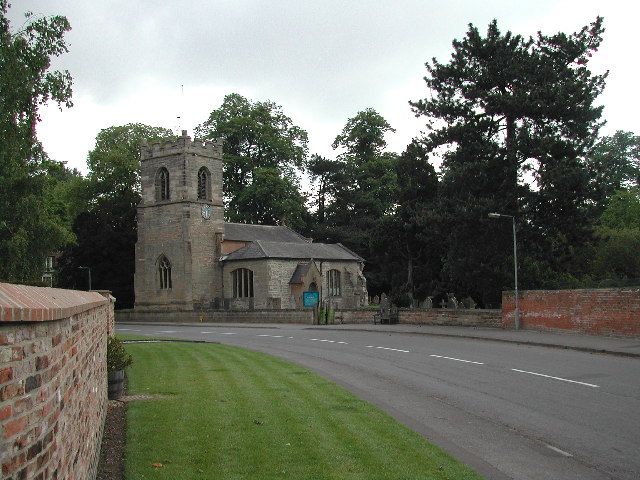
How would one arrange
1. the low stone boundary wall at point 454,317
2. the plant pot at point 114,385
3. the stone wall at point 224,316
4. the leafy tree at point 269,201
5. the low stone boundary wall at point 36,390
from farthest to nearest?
1. the leafy tree at point 269,201
2. the stone wall at point 224,316
3. the low stone boundary wall at point 454,317
4. the plant pot at point 114,385
5. the low stone boundary wall at point 36,390

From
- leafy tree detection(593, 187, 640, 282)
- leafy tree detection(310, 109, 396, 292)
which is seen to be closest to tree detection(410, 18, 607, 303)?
leafy tree detection(593, 187, 640, 282)

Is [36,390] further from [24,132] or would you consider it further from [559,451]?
[24,132]

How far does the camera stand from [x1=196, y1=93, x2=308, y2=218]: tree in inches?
3128

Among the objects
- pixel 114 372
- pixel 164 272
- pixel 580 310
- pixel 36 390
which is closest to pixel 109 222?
pixel 164 272

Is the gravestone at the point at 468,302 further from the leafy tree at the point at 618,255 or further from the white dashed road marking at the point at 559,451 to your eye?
the white dashed road marking at the point at 559,451

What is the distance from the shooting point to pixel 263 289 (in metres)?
62.1

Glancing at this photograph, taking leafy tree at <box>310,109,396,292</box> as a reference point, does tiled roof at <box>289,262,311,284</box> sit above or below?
below

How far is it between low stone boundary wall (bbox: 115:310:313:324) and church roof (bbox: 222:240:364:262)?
812 centimetres

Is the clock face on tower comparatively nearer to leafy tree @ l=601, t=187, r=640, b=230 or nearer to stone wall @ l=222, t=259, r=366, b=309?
stone wall @ l=222, t=259, r=366, b=309

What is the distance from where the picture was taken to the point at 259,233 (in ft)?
229

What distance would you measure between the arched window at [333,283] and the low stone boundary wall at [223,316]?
47.2ft

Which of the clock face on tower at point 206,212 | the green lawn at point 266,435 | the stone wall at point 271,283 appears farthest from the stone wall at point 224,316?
the green lawn at point 266,435

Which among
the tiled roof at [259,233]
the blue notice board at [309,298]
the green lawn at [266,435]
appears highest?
the tiled roof at [259,233]

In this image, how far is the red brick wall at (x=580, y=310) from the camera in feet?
87.7
